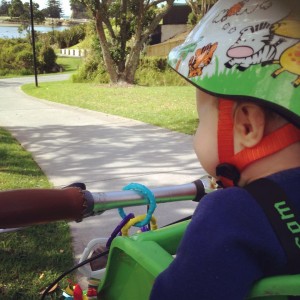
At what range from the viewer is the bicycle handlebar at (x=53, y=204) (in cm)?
133

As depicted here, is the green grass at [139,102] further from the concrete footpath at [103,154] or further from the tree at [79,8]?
the tree at [79,8]

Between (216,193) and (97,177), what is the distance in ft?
14.8

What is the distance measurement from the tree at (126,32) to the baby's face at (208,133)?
1592 cm

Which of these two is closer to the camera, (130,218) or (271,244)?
(271,244)

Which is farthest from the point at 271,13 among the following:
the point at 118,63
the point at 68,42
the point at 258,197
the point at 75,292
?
the point at 68,42

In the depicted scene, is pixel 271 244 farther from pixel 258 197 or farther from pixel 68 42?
pixel 68 42

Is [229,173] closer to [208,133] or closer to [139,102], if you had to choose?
[208,133]

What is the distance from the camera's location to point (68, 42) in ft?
139

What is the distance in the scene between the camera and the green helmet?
3.69ft

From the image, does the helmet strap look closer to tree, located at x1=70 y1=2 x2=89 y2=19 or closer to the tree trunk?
the tree trunk

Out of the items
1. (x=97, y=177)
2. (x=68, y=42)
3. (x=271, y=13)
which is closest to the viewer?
(x=271, y=13)

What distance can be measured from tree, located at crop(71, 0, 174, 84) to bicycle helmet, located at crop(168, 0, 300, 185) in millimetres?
15888

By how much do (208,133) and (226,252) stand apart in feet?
1.26

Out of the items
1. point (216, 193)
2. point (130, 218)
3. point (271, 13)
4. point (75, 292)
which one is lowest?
point (75, 292)
